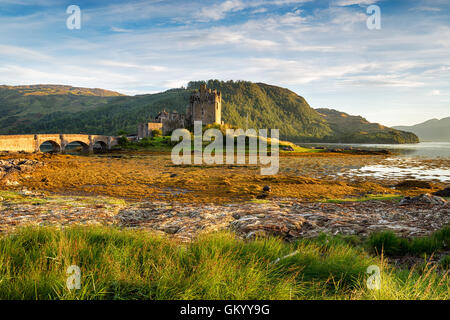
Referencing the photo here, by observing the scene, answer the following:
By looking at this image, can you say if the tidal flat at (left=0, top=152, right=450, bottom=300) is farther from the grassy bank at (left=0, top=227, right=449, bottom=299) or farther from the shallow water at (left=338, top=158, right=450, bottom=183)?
the shallow water at (left=338, top=158, right=450, bottom=183)

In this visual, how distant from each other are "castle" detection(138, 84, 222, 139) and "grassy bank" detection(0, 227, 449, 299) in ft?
319

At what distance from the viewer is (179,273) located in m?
3.47

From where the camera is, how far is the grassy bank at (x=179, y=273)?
2.96 meters

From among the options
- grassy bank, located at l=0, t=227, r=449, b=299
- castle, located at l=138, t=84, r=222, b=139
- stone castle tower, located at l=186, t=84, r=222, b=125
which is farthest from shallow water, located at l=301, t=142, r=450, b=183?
castle, located at l=138, t=84, r=222, b=139

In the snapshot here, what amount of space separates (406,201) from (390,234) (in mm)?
7645

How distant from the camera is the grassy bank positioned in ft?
9.70

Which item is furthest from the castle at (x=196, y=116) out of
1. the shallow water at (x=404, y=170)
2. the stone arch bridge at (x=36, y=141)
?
the shallow water at (x=404, y=170)

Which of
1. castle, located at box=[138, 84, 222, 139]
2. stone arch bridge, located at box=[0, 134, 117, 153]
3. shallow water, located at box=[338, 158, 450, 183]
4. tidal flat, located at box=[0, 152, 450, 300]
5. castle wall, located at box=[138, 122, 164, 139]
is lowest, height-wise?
shallow water, located at box=[338, 158, 450, 183]

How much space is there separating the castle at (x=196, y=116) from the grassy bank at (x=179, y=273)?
9733cm

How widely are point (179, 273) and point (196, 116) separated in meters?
101

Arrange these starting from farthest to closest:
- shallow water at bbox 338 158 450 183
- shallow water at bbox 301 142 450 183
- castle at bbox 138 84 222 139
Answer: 1. castle at bbox 138 84 222 139
2. shallow water at bbox 301 142 450 183
3. shallow water at bbox 338 158 450 183

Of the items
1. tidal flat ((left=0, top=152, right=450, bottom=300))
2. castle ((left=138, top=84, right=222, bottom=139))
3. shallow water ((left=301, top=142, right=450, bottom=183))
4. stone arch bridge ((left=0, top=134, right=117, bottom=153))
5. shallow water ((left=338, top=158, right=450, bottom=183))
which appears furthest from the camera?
castle ((left=138, top=84, right=222, bottom=139))

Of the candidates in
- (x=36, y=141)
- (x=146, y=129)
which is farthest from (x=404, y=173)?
(x=146, y=129)
